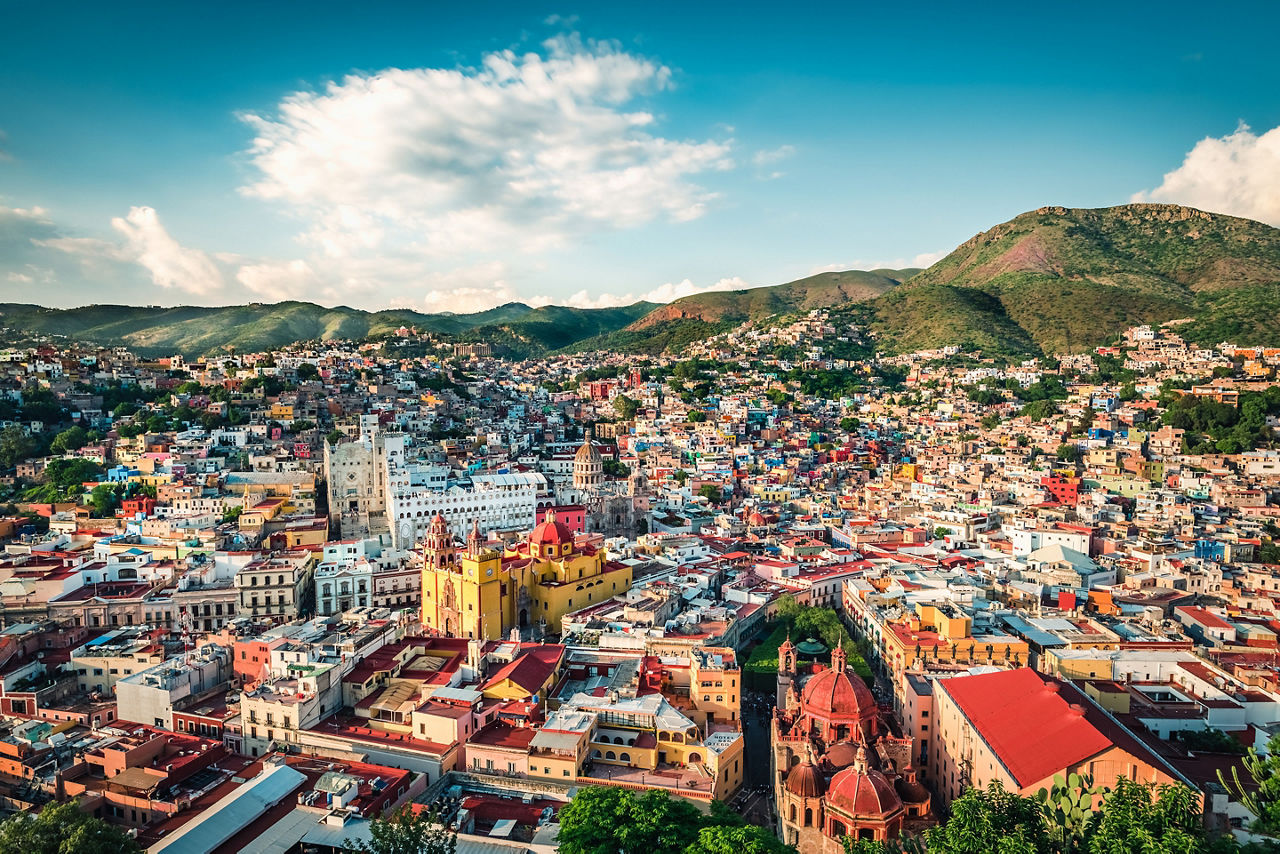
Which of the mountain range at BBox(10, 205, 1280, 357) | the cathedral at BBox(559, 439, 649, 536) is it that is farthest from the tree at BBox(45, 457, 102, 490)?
the mountain range at BBox(10, 205, 1280, 357)

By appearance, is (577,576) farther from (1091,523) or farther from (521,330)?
(521,330)

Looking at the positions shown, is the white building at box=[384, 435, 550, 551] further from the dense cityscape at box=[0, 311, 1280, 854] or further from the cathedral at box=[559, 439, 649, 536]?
the cathedral at box=[559, 439, 649, 536]

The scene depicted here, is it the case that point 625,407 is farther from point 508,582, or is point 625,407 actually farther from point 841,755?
point 841,755

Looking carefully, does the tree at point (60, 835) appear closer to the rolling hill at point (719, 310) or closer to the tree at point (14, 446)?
the tree at point (14, 446)

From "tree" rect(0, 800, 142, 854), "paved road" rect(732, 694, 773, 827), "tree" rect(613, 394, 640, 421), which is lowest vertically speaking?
"paved road" rect(732, 694, 773, 827)

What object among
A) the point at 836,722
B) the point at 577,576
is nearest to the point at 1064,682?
the point at 836,722

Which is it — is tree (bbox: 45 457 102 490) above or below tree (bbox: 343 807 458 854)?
above
